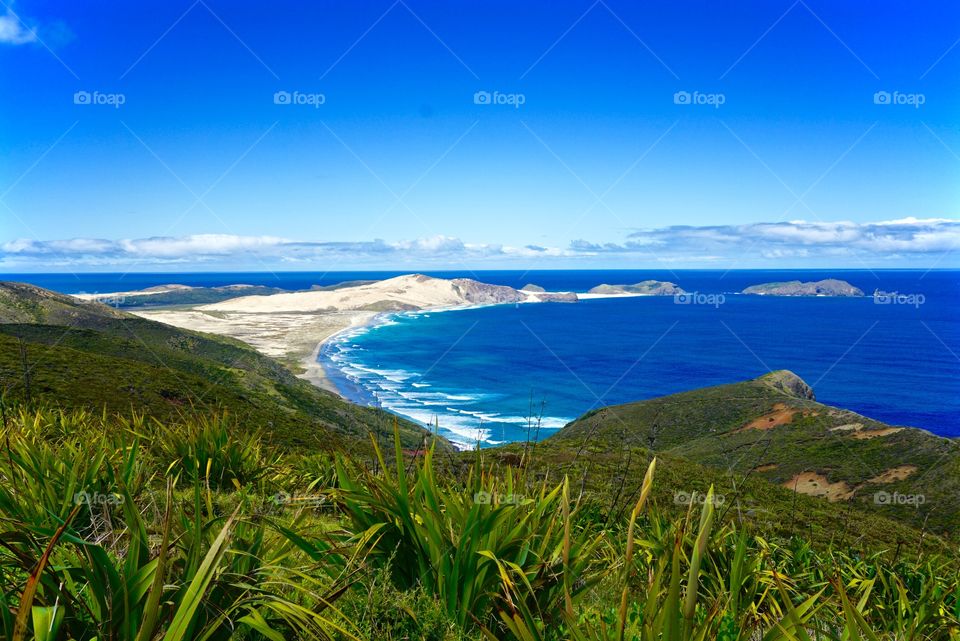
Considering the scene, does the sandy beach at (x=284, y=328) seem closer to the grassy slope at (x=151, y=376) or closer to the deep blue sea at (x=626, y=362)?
the deep blue sea at (x=626, y=362)

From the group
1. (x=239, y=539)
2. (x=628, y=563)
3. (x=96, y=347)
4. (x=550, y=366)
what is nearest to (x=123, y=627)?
(x=239, y=539)

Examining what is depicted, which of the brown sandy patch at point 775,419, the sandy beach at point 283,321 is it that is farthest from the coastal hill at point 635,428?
the sandy beach at point 283,321

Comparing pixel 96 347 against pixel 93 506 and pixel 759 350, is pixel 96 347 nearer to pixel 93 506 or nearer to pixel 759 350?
pixel 93 506

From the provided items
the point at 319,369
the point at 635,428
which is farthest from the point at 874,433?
the point at 319,369

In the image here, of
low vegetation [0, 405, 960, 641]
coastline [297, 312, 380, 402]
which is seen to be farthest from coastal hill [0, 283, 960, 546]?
coastline [297, 312, 380, 402]

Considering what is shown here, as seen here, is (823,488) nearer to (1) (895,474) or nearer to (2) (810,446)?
(1) (895,474)

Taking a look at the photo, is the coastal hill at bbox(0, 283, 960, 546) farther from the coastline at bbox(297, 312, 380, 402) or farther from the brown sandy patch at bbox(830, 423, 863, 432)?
the coastline at bbox(297, 312, 380, 402)
